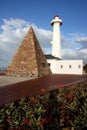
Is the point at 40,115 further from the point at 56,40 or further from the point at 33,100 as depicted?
the point at 56,40

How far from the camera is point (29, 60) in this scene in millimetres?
13695

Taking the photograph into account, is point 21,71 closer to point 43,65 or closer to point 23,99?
point 43,65

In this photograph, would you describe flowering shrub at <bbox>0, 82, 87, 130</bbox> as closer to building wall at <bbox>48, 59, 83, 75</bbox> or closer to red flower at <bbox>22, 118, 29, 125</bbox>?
red flower at <bbox>22, 118, 29, 125</bbox>

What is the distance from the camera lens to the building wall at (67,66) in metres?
34.0

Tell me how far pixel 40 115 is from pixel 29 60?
Answer: 905 centimetres

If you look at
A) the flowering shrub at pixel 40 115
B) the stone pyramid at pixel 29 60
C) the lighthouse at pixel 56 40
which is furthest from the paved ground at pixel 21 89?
the lighthouse at pixel 56 40

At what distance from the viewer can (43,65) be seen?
14531 millimetres

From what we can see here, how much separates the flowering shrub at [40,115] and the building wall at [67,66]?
27673 millimetres

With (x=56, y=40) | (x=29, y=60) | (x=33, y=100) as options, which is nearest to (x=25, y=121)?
(x=33, y=100)

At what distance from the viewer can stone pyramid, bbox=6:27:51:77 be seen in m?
13.6

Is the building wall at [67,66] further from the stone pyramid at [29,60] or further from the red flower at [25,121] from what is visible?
the red flower at [25,121]

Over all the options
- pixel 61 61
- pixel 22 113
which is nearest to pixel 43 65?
pixel 22 113

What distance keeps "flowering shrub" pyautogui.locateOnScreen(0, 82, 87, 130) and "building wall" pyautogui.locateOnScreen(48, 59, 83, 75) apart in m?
27.7

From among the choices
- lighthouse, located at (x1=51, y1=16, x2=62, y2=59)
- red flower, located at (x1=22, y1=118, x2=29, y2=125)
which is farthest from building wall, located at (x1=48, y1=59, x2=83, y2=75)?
red flower, located at (x1=22, y1=118, x2=29, y2=125)
